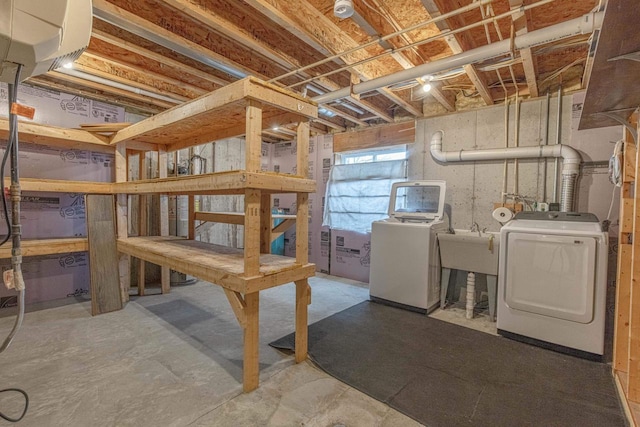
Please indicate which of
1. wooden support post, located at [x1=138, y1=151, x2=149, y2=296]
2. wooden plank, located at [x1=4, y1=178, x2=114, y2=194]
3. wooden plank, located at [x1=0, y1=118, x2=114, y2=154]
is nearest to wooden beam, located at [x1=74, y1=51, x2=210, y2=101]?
wooden plank, located at [x1=0, y1=118, x2=114, y2=154]

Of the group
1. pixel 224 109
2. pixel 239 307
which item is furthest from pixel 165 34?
pixel 239 307

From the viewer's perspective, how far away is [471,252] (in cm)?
299

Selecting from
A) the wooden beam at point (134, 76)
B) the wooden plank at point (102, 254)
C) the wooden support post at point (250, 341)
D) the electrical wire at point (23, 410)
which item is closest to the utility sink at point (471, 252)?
the wooden support post at point (250, 341)

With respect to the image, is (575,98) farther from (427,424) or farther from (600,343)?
(427,424)

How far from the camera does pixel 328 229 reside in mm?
4848

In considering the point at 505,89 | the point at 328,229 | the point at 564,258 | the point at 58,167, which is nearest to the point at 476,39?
the point at 505,89

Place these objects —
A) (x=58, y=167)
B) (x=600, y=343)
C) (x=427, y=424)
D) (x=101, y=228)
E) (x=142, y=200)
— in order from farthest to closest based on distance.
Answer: (x=142, y=200), (x=58, y=167), (x=101, y=228), (x=600, y=343), (x=427, y=424)

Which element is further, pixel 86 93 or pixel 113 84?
pixel 86 93

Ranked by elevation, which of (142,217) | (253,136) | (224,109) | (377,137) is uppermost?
(377,137)

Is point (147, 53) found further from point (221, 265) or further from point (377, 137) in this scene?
point (377, 137)

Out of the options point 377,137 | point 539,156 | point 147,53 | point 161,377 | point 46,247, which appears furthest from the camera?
point 377,137

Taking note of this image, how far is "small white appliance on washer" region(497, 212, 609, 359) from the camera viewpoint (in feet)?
7.09

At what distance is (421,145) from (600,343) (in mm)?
2593

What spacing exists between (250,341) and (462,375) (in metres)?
1.41
